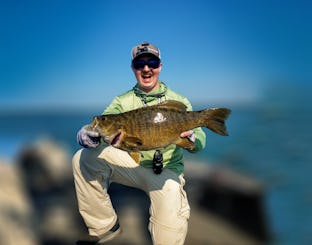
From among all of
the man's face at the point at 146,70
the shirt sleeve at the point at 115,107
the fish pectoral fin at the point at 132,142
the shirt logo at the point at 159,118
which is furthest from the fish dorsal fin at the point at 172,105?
the shirt sleeve at the point at 115,107

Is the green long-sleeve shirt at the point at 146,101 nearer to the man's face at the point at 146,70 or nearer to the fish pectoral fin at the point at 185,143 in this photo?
the man's face at the point at 146,70

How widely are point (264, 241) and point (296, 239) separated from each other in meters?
4.26

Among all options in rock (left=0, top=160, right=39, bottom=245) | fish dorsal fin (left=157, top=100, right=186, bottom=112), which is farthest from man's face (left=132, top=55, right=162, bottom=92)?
rock (left=0, top=160, right=39, bottom=245)

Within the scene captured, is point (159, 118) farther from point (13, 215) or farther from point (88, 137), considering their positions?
point (13, 215)

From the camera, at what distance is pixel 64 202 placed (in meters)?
17.9

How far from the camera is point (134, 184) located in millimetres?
6395

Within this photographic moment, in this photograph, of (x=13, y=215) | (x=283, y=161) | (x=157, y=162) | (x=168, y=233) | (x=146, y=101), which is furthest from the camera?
(x=283, y=161)

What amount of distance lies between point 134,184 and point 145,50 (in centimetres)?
172

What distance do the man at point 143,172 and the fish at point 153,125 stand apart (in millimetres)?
590

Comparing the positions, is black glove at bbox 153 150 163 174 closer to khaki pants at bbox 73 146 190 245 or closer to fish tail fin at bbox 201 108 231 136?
khaki pants at bbox 73 146 190 245

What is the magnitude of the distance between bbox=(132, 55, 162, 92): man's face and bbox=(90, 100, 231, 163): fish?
77cm

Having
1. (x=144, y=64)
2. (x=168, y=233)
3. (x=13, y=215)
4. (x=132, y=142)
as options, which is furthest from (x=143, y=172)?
(x=13, y=215)

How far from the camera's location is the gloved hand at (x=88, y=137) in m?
5.46

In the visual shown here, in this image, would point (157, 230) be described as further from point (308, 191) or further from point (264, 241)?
point (308, 191)
